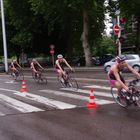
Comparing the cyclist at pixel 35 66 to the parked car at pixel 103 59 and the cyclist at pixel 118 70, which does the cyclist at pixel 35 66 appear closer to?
the cyclist at pixel 118 70

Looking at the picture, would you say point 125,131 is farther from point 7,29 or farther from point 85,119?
point 7,29

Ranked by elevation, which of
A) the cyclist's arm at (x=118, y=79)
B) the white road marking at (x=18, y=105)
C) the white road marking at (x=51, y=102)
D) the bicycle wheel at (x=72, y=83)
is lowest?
the white road marking at (x=18, y=105)

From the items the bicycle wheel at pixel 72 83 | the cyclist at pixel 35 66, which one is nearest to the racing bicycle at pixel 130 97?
the bicycle wheel at pixel 72 83

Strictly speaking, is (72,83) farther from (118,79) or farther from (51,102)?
(118,79)

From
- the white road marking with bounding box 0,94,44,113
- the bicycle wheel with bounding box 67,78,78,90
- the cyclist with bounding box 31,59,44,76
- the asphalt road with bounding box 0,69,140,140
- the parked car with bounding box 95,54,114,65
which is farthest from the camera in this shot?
the parked car with bounding box 95,54,114,65

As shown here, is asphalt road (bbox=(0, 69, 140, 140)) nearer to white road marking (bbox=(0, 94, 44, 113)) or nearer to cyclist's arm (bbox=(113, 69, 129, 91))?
white road marking (bbox=(0, 94, 44, 113))

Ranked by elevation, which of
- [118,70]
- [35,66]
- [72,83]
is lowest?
[72,83]

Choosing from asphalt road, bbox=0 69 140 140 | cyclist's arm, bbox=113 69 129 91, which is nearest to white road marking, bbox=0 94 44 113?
asphalt road, bbox=0 69 140 140

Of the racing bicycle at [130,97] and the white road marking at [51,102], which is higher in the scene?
the racing bicycle at [130,97]

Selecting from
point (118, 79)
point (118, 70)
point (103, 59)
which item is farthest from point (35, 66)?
point (103, 59)

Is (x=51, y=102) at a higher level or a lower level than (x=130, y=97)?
lower

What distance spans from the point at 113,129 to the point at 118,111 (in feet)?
8.55

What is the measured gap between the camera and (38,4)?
44.8 m

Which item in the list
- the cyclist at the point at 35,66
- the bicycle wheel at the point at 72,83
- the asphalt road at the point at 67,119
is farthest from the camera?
the cyclist at the point at 35,66
